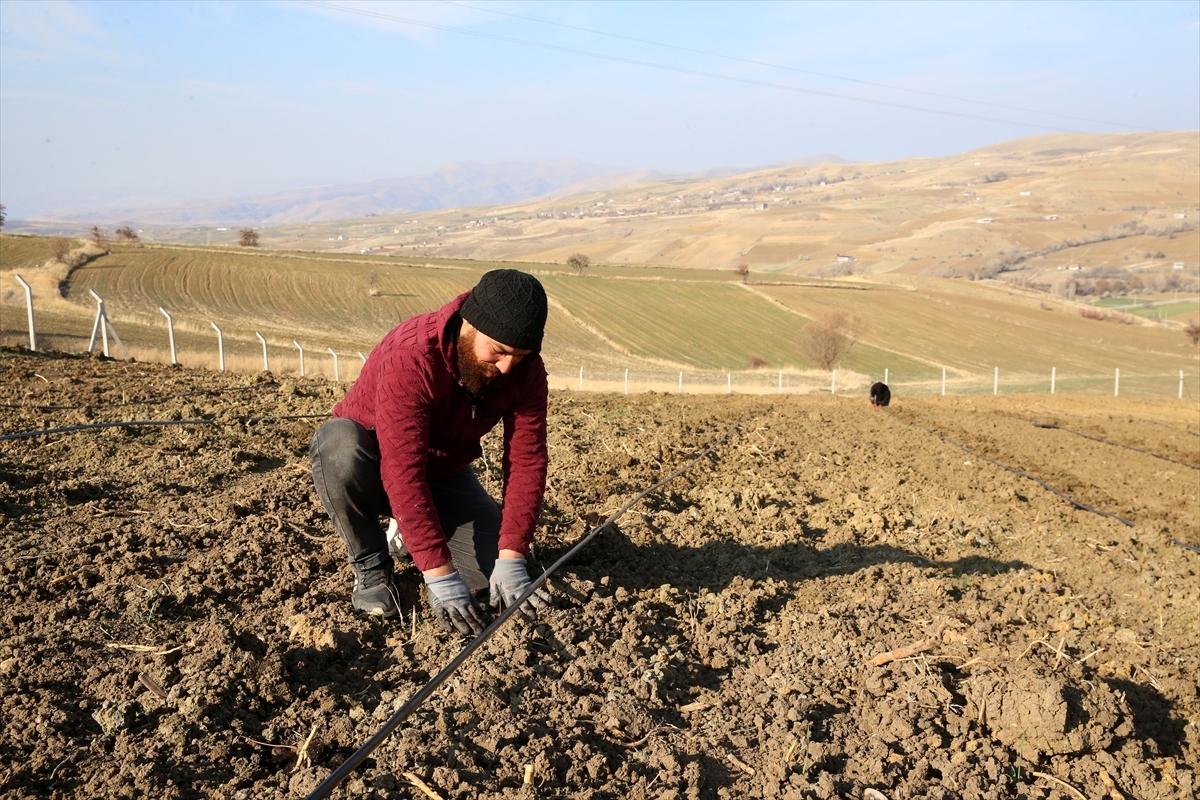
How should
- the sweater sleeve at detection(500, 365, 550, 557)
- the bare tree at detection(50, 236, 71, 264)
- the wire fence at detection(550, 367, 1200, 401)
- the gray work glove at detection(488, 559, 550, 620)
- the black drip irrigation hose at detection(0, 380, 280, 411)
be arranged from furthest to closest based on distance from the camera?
the bare tree at detection(50, 236, 71, 264) → the wire fence at detection(550, 367, 1200, 401) → the black drip irrigation hose at detection(0, 380, 280, 411) → the sweater sleeve at detection(500, 365, 550, 557) → the gray work glove at detection(488, 559, 550, 620)

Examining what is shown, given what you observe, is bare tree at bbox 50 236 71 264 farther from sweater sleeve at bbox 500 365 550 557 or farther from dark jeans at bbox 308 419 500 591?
sweater sleeve at bbox 500 365 550 557

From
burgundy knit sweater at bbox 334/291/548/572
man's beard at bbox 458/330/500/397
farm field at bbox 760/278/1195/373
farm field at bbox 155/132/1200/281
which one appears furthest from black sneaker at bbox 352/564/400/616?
farm field at bbox 155/132/1200/281

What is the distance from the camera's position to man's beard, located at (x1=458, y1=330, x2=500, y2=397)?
3.23 meters

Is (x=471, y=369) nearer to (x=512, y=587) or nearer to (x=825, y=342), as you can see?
(x=512, y=587)

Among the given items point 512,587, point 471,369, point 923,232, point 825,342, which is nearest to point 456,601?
point 512,587

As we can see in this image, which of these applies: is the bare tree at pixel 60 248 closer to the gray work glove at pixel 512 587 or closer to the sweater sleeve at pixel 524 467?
the sweater sleeve at pixel 524 467

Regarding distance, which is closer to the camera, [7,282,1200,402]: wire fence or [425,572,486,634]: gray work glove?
[425,572,486,634]: gray work glove

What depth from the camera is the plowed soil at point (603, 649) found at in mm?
2475

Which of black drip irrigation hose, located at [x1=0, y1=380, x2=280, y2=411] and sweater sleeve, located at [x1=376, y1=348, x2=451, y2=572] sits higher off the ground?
sweater sleeve, located at [x1=376, y1=348, x2=451, y2=572]

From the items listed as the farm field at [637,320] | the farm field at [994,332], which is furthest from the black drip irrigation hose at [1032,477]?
the farm field at [994,332]

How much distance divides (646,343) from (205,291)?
73.5ft

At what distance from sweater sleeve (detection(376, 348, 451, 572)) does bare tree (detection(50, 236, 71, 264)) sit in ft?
159

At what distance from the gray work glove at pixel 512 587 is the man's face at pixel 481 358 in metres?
0.73

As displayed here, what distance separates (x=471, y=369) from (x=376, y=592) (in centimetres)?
100
